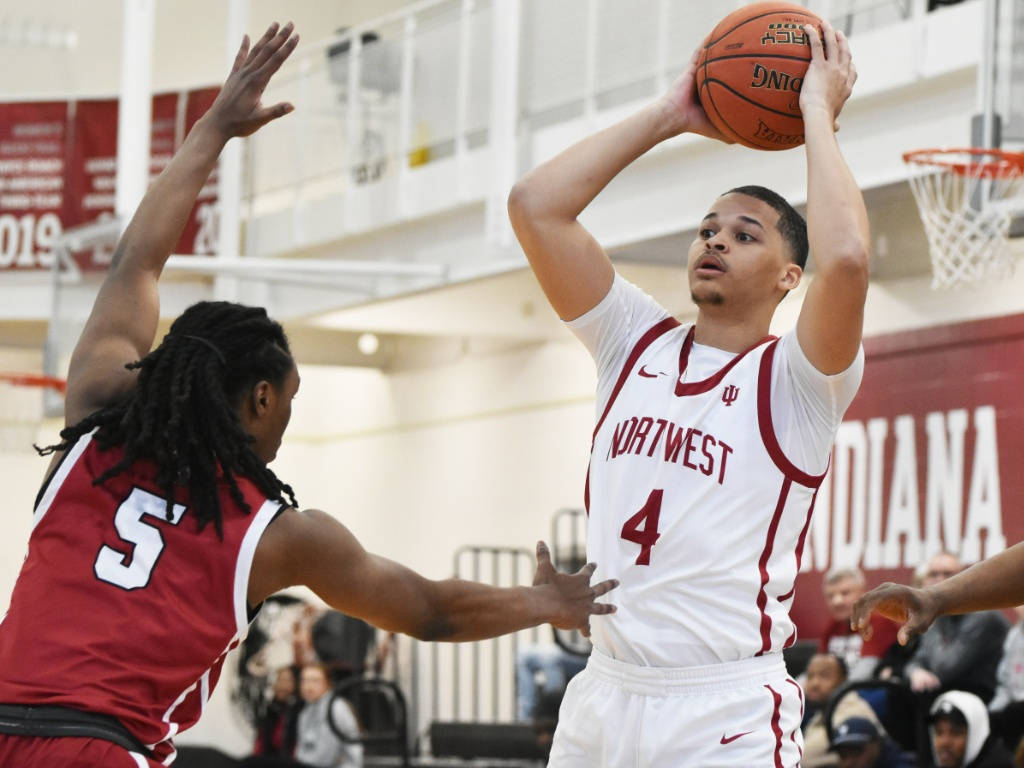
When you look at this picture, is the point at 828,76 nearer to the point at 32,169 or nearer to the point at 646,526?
the point at 646,526

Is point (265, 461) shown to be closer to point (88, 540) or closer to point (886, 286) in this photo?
point (88, 540)

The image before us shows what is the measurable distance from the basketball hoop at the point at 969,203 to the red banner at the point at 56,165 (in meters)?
8.29

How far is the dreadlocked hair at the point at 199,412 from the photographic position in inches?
113

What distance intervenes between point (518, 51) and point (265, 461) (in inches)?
333

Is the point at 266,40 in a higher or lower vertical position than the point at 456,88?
lower

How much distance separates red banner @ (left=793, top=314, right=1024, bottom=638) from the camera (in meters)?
9.42

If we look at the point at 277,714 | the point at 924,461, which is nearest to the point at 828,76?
the point at 924,461

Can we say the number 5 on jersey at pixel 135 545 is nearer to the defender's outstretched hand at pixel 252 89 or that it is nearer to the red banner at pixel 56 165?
the defender's outstretched hand at pixel 252 89

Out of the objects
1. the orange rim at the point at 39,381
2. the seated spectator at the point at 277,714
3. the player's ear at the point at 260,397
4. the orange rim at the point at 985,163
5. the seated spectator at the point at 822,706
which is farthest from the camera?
the seated spectator at the point at 277,714

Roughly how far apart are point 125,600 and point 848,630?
7.20 m

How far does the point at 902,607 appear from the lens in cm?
345

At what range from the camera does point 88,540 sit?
2842 millimetres

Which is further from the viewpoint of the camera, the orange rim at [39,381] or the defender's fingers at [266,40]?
the orange rim at [39,381]

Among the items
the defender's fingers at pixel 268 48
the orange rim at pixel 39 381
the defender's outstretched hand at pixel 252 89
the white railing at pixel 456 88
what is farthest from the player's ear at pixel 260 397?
the orange rim at pixel 39 381
